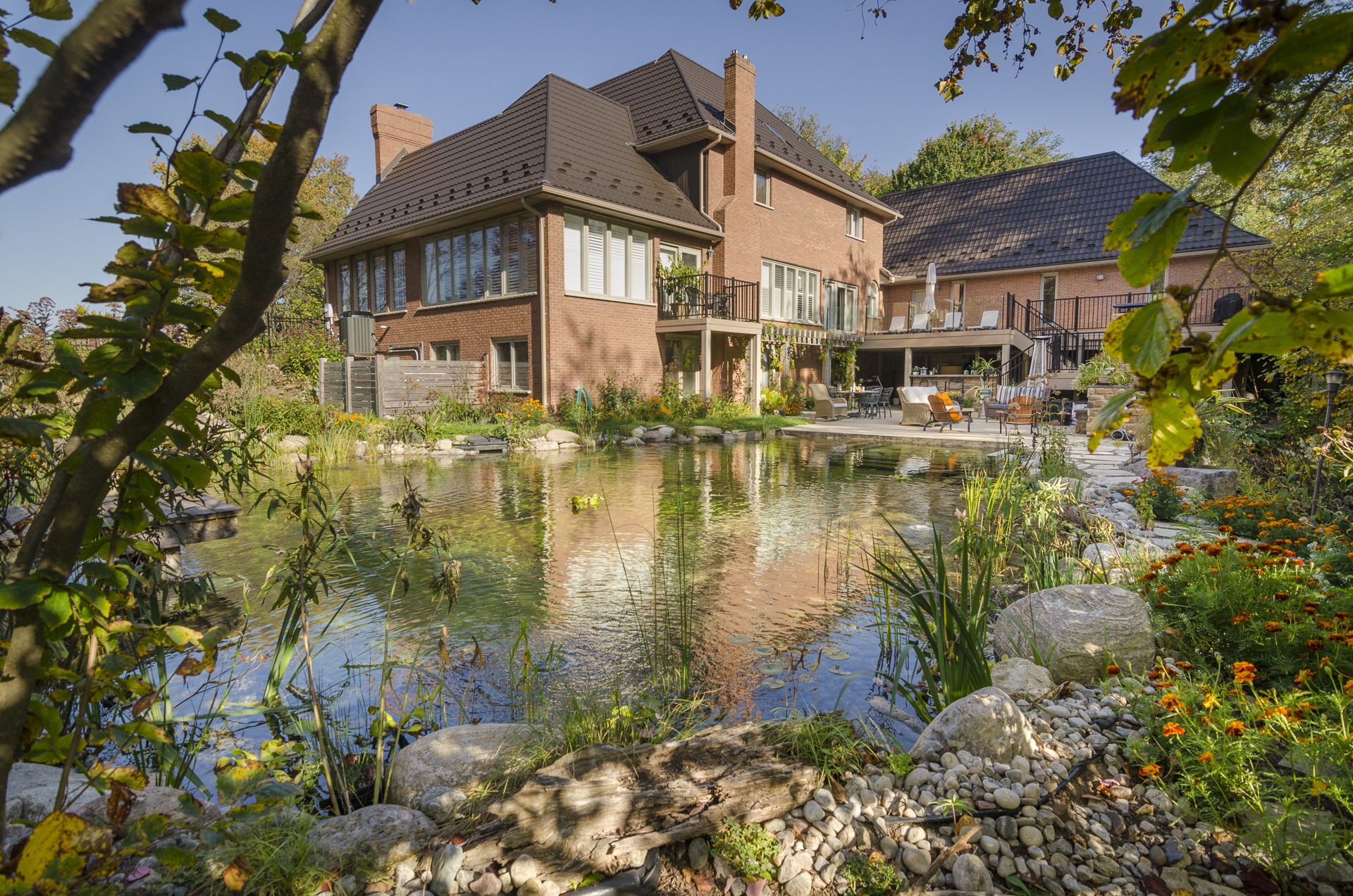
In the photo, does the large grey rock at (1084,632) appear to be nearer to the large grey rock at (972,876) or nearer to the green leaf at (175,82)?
the large grey rock at (972,876)

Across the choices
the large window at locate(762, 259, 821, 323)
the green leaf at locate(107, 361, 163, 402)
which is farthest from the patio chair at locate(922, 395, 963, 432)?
the green leaf at locate(107, 361, 163, 402)

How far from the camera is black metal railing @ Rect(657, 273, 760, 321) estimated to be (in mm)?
17938

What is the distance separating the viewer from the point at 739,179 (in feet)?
61.5

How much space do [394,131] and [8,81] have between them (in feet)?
81.5

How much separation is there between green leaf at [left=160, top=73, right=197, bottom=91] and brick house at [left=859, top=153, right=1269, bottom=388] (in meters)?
19.8

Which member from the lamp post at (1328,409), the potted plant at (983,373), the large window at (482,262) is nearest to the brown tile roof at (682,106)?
the large window at (482,262)

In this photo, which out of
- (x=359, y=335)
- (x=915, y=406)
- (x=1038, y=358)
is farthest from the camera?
(x=1038, y=358)

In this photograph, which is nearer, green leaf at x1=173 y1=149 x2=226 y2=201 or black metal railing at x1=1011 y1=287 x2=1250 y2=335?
green leaf at x1=173 y1=149 x2=226 y2=201

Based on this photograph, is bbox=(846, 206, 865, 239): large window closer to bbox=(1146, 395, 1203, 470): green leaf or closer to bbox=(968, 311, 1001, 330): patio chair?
bbox=(968, 311, 1001, 330): patio chair

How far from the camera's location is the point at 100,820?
81.5 inches

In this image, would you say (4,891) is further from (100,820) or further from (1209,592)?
(1209,592)

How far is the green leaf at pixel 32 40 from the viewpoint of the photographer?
1.09 meters

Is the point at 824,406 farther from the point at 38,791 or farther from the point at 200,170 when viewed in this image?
the point at 200,170

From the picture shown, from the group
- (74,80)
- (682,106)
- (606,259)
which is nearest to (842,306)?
(682,106)
